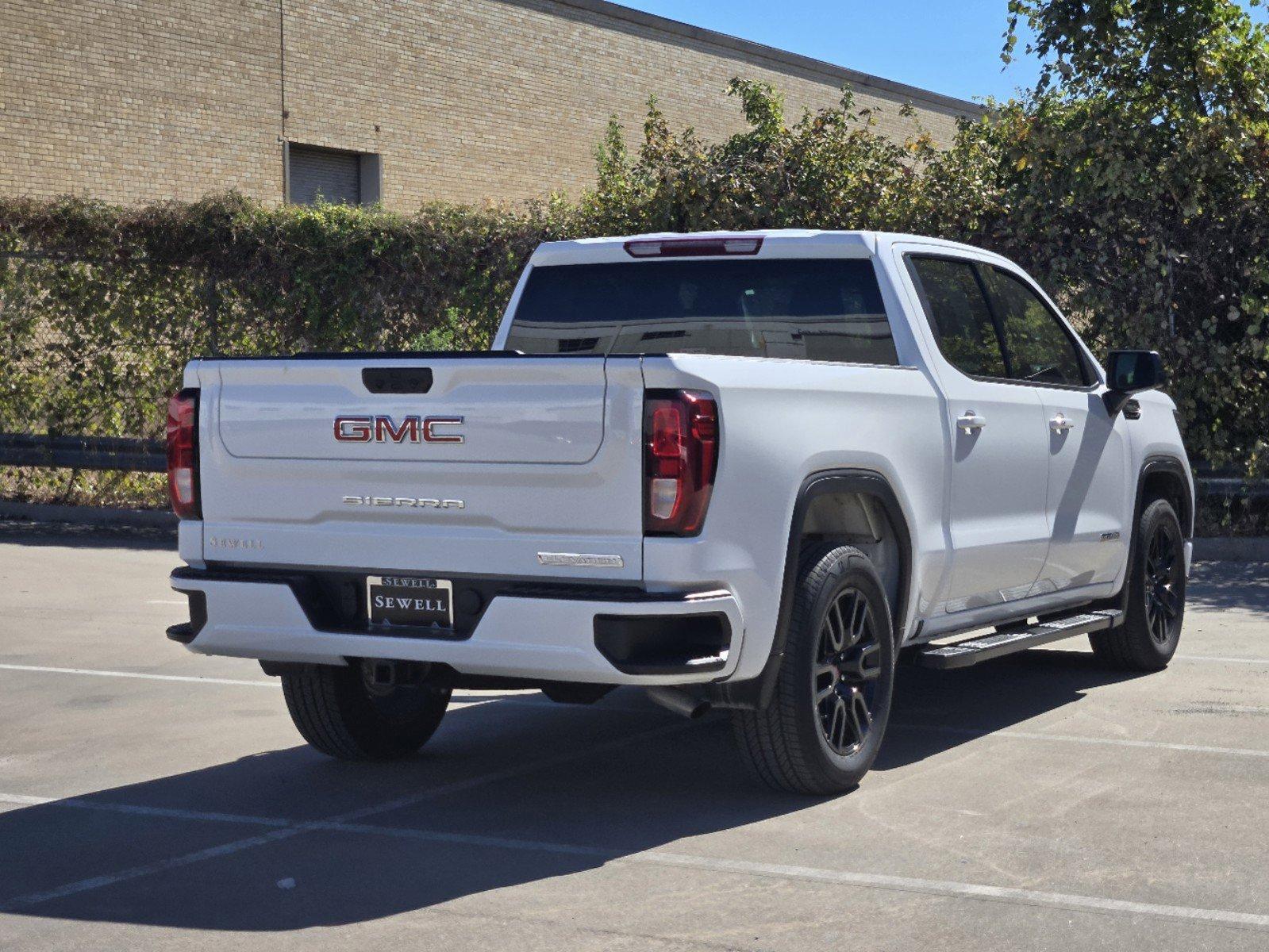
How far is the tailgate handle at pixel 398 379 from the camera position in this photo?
5.69 m

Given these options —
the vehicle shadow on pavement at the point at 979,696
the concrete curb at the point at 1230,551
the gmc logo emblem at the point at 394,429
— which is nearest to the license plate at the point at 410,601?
the gmc logo emblem at the point at 394,429

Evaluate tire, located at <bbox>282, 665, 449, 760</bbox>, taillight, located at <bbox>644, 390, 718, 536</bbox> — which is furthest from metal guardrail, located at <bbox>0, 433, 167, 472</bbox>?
taillight, located at <bbox>644, 390, 718, 536</bbox>

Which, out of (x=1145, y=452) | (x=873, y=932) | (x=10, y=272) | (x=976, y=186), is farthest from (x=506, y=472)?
(x=10, y=272)

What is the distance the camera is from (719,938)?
4578 millimetres

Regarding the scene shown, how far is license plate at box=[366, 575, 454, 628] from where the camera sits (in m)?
5.68

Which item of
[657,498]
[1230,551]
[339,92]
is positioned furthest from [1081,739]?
[339,92]

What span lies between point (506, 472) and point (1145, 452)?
168 inches

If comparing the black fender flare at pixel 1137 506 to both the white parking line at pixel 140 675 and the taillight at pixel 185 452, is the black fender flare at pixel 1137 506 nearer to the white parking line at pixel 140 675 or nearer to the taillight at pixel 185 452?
the white parking line at pixel 140 675

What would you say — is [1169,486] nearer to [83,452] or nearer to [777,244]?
[777,244]

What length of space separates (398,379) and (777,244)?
202cm

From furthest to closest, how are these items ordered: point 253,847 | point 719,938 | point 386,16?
point 386,16 < point 253,847 < point 719,938

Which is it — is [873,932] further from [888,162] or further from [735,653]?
[888,162]

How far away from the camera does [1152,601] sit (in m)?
8.90

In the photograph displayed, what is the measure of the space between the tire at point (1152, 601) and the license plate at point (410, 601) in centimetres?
419
